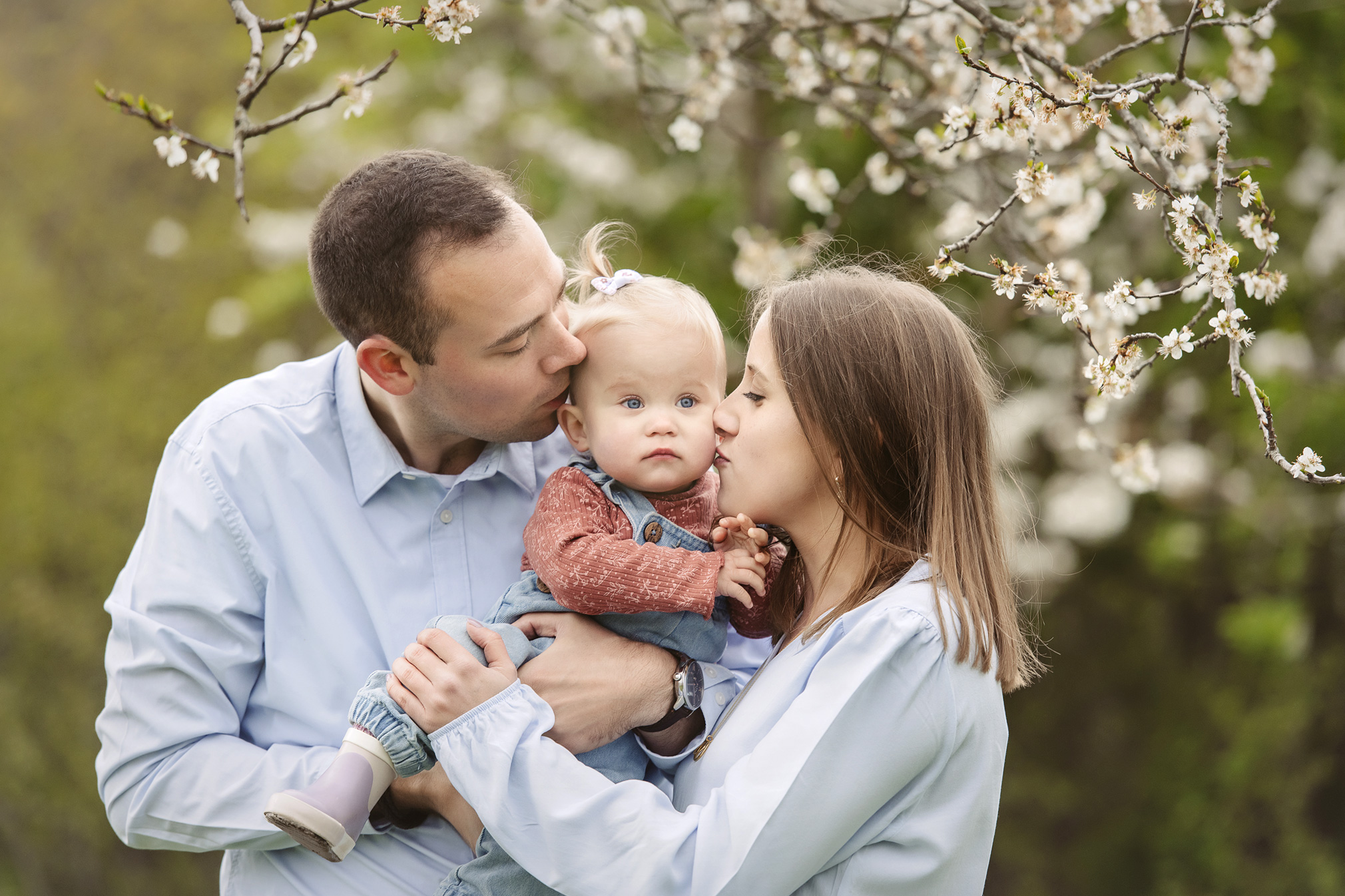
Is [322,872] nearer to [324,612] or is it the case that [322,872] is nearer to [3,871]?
[324,612]

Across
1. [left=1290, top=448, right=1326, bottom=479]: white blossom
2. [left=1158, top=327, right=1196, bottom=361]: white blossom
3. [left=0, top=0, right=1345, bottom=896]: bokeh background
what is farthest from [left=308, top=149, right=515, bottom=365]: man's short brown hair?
[left=0, top=0, right=1345, bottom=896]: bokeh background

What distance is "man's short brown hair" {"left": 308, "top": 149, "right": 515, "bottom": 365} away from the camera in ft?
7.98

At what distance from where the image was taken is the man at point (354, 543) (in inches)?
89.1

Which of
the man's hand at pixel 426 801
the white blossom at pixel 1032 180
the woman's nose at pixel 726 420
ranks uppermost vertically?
the white blossom at pixel 1032 180

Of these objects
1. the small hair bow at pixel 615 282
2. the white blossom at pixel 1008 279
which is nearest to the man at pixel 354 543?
the small hair bow at pixel 615 282

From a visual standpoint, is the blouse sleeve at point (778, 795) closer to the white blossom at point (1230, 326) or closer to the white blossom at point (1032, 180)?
the white blossom at point (1230, 326)

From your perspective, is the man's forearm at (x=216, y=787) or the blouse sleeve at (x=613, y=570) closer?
the blouse sleeve at (x=613, y=570)

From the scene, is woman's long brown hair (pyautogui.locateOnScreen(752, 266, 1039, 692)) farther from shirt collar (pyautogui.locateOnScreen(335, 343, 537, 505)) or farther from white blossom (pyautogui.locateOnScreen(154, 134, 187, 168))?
white blossom (pyautogui.locateOnScreen(154, 134, 187, 168))

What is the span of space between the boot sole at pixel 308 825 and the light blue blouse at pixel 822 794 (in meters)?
0.25

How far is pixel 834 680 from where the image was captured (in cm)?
188

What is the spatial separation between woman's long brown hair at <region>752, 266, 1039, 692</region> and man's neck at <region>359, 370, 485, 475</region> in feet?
2.83

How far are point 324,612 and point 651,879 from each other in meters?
0.97

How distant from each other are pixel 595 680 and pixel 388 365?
0.87m

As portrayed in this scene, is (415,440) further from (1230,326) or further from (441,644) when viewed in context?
(1230,326)
